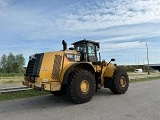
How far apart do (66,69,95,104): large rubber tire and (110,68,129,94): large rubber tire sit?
2055 mm

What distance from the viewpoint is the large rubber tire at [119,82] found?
12.1m

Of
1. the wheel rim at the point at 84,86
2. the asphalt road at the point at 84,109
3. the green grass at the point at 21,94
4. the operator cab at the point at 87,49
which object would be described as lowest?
the asphalt road at the point at 84,109

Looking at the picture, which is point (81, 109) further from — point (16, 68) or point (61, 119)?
point (16, 68)

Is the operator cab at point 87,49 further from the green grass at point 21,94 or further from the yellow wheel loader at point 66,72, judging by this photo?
the green grass at point 21,94

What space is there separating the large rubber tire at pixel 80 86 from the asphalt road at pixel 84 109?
0.29m

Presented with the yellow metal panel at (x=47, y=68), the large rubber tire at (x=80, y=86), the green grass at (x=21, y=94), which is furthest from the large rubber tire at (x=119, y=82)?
the green grass at (x=21, y=94)

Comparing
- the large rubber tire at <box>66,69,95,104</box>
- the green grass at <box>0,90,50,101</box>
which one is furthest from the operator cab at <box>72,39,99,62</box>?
the green grass at <box>0,90,50,101</box>

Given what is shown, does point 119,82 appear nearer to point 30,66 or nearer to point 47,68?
point 47,68

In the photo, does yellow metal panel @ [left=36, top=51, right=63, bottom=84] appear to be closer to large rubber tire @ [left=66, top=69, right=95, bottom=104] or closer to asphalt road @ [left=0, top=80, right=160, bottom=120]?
large rubber tire @ [left=66, top=69, right=95, bottom=104]

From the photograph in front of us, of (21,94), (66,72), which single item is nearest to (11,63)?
(21,94)

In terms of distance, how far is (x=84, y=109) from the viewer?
29.0 ft

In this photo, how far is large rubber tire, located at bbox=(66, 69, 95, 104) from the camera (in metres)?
9.59

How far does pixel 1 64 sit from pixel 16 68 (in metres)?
6.41

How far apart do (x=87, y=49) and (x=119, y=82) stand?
248 cm
